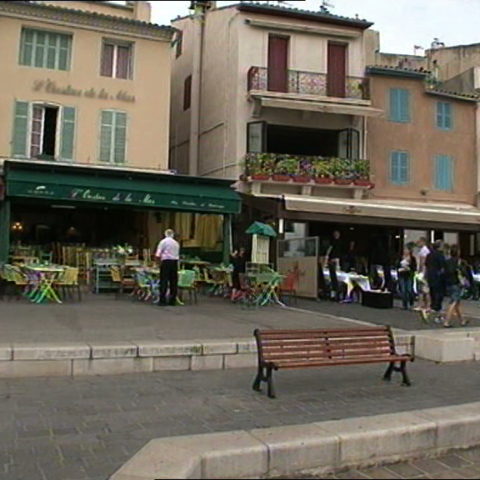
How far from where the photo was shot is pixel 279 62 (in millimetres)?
22609

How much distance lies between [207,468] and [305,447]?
2.35 feet

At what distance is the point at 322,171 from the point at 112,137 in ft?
24.3

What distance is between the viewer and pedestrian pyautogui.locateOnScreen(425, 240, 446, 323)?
12133mm

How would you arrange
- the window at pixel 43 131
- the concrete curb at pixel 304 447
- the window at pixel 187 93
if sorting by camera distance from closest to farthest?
the concrete curb at pixel 304 447
the window at pixel 43 131
the window at pixel 187 93

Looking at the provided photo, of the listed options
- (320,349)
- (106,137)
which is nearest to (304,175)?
(106,137)

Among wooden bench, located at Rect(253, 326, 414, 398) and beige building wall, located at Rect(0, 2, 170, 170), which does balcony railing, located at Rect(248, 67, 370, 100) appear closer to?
beige building wall, located at Rect(0, 2, 170, 170)

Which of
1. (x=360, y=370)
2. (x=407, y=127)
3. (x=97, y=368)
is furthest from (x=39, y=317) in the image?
(x=407, y=127)

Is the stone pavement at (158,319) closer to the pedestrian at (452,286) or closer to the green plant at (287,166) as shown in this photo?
the pedestrian at (452,286)

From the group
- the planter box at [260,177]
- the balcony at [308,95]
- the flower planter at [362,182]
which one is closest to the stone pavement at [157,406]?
the planter box at [260,177]

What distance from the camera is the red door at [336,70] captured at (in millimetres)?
22922

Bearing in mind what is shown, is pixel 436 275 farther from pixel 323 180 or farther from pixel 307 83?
pixel 307 83

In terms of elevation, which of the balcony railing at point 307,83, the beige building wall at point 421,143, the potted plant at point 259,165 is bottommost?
the potted plant at point 259,165

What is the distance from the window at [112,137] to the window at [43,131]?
0.95 m

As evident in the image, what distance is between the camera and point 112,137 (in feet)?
65.0
